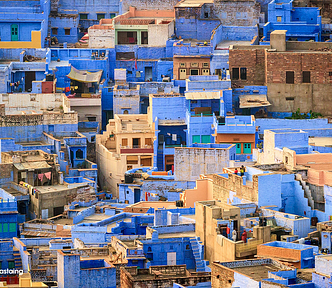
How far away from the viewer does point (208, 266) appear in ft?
205

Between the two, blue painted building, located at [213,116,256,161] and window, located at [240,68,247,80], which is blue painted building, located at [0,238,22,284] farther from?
window, located at [240,68,247,80]

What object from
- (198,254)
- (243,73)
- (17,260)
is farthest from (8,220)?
(243,73)

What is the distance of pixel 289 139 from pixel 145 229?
34.0ft

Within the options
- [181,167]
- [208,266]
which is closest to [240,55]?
[181,167]

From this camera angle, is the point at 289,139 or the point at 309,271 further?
the point at 289,139

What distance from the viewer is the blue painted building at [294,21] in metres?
97.8

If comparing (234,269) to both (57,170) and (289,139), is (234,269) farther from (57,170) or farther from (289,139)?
(57,170)

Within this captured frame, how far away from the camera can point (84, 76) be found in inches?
3829

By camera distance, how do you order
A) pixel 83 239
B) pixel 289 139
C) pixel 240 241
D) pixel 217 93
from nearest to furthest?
pixel 240 241, pixel 83 239, pixel 289 139, pixel 217 93

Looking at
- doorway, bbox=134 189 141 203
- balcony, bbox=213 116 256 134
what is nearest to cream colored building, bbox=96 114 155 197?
doorway, bbox=134 189 141 203

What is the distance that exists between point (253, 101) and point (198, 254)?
26.3m

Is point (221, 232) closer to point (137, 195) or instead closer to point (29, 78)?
point (137, 195)

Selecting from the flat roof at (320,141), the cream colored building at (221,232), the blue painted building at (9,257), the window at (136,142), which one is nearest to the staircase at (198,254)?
the cream colored building at (221,232)

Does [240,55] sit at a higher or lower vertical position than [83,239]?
higher
